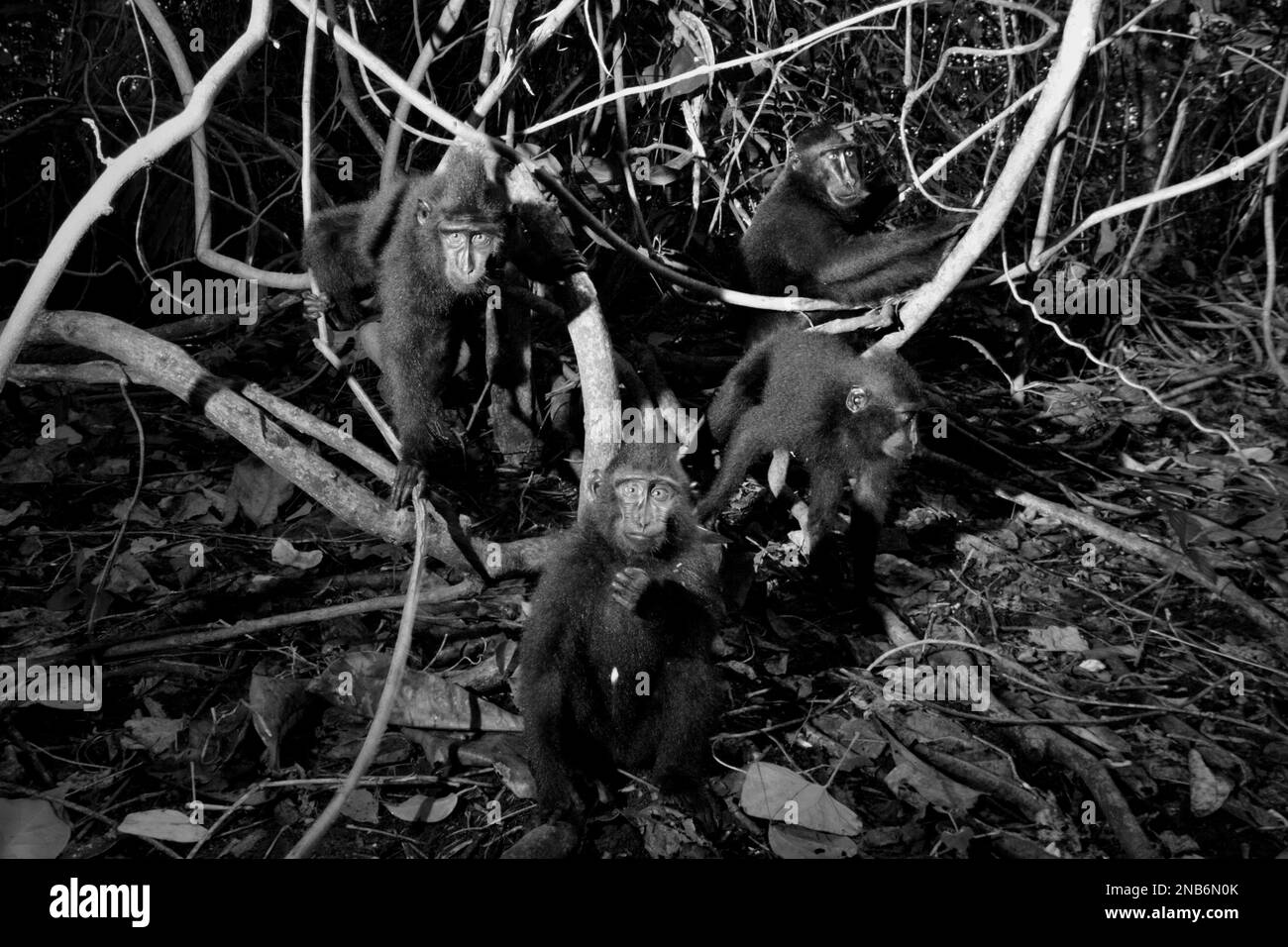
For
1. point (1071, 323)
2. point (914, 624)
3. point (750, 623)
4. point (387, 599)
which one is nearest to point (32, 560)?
point (387, 599)

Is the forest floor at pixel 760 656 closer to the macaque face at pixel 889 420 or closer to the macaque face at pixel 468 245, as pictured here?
the macaque face at pixel 889 420

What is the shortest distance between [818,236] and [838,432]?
204cm

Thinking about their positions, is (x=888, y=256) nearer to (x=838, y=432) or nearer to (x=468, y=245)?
(x=838, y=432)

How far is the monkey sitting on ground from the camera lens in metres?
5.50

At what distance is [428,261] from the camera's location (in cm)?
584

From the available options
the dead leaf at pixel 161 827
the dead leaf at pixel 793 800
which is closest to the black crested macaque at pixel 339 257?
the dead leaf at pixel 161 827

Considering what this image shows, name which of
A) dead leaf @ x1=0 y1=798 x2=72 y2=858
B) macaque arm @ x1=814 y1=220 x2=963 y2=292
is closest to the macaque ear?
macaque arm @ x1=814 y1=220 x2=963 y2=292

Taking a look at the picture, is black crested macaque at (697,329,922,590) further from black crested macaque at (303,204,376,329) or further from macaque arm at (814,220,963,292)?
black crested macaque at (303,204,376,329)

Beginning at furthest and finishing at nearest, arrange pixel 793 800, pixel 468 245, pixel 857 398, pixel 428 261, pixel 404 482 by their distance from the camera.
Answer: pixel 857 398
pixel 428 261
pixel 468 245
pixel 404 482
pixel 793 800

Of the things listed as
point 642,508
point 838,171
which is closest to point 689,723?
point 642,508

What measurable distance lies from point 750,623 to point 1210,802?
249 cm

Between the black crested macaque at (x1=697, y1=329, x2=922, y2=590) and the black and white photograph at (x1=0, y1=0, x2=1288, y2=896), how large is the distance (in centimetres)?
4

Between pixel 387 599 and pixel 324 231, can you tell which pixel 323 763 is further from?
pixel 324 231

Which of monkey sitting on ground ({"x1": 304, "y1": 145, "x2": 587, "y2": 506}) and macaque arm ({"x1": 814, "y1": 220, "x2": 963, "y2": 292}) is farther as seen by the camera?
macaque arm ({"x1": 814, "y1": 220, "x2": 963, "y2": 292})
